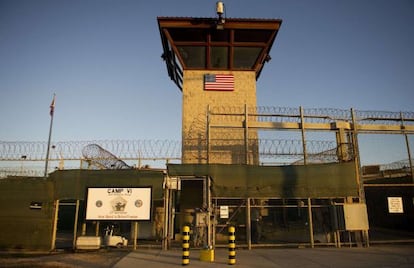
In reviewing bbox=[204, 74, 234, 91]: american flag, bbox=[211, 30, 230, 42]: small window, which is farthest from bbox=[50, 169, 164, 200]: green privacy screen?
bbox=[211, 30, 230, 42]: small window

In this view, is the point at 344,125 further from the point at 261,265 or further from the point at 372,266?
the point at 261,265

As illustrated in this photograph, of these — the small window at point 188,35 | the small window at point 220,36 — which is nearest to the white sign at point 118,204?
the small window at point 188,35

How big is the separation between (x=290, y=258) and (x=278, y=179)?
149 inches

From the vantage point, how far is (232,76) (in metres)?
19.8

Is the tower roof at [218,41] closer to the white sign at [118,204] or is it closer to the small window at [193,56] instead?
the small window at [193,56]

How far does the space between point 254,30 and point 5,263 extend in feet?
56.6

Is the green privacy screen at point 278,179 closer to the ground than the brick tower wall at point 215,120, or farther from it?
closer to the ground

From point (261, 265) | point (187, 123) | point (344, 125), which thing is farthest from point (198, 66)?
point (261, 265)

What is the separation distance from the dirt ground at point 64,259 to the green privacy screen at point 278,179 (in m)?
4.08

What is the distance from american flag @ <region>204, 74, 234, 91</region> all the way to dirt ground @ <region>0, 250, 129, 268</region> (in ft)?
36.5

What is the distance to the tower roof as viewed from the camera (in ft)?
61.7

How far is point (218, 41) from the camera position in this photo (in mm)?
19688

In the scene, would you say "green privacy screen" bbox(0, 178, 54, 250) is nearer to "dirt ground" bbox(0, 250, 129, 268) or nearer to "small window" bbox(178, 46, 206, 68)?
"dirt ground" bbox(0, 250, 129, 268)

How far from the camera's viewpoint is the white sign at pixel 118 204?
40.7 feet
